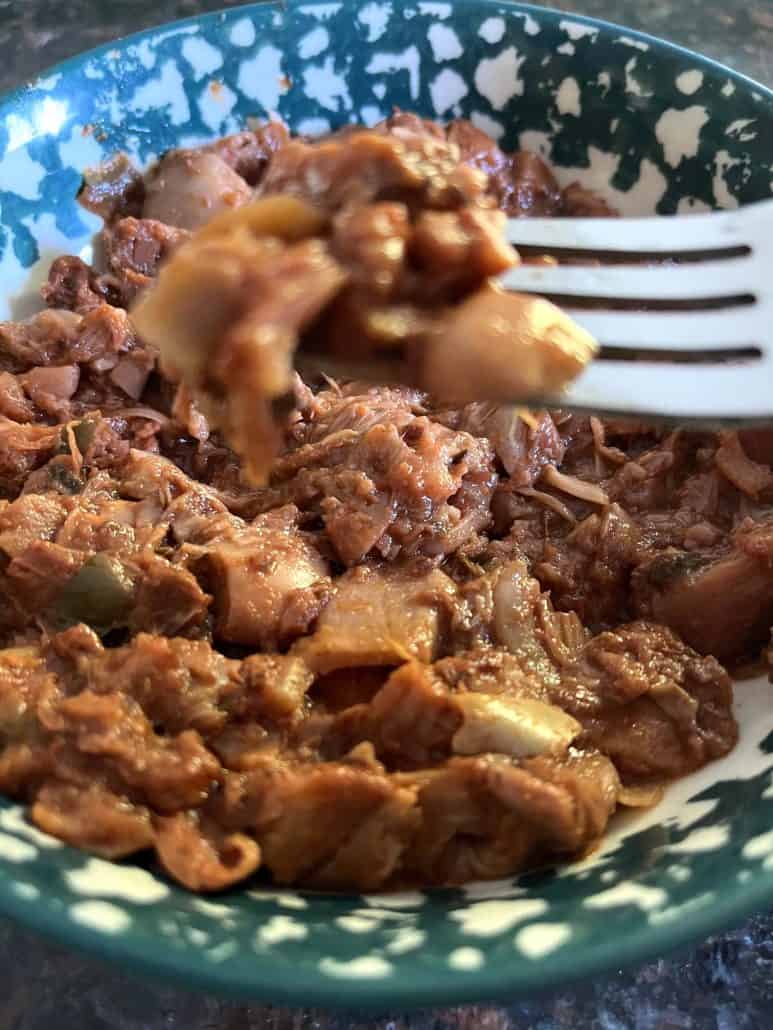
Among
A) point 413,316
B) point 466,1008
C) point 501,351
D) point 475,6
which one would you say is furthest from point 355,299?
point 475,6

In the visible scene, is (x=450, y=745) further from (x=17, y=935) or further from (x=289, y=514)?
(x=17, y=935)

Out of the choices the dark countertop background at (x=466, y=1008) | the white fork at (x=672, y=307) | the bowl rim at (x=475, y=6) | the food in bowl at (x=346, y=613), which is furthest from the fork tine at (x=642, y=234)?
the dark countertop background at (x=466, y=1008)

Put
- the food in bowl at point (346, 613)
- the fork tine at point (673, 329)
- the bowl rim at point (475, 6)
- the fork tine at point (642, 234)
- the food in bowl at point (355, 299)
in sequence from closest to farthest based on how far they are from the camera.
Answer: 1. the food in bowl at point (355, 299)
2. the food in bowl at point (346, 613)
3. the fork tine at point (673, 329)
4. the fork tine at point (642, 234)
5. the bowl rim at point (475, 6)

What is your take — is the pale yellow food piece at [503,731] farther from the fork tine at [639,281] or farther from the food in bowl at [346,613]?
the fork tine at [639,281]

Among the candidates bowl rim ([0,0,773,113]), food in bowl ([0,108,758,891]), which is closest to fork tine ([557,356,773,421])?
food in bowl ([0,108,758,891])

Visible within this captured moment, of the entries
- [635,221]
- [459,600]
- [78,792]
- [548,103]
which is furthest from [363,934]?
[548,103]

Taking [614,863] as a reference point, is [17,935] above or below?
below

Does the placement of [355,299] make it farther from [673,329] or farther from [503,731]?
[503,731]
